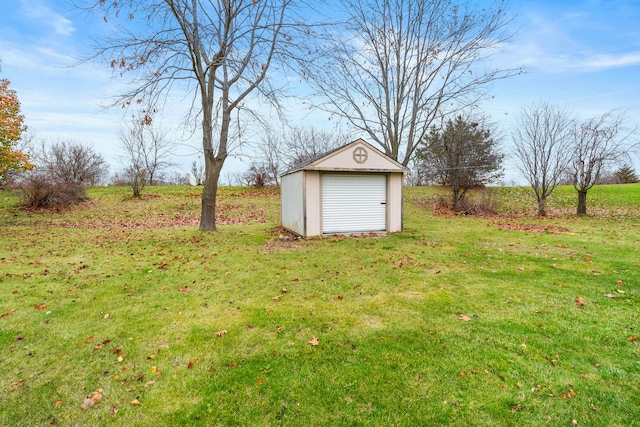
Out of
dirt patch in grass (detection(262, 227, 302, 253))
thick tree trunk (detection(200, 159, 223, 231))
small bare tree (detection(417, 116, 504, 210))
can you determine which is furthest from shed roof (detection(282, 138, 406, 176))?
small bare tree (detection(417, 116, 504, 210))

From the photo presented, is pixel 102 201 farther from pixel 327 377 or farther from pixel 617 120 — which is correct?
pixel 617 120

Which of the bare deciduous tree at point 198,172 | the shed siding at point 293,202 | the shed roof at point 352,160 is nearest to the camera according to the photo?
the shed roof at point 352,160

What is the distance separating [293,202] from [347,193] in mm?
1898

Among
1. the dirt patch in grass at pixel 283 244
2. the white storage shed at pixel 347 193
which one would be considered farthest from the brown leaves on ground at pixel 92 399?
the white storage shed at pixel 347 193

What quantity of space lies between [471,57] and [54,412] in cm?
1752

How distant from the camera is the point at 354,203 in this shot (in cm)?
980

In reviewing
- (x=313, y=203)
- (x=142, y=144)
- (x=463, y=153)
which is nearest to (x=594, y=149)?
(x=463, y=153)

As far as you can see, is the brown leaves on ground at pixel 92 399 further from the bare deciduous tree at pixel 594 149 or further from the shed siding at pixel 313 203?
the bare deciduous tree at pixel 594 149

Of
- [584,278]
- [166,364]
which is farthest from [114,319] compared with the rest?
[584,278]

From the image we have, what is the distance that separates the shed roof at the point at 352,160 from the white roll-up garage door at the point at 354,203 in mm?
331

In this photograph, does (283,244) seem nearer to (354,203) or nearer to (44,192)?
(354,203)

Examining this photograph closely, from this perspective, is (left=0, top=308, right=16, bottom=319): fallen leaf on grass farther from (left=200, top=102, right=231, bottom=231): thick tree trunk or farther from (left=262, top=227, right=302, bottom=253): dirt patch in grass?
(left=200, top=102, right=231, bottom=231): thick tree trunk

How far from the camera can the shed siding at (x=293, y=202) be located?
9.40 m

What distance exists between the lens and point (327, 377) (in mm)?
2570
